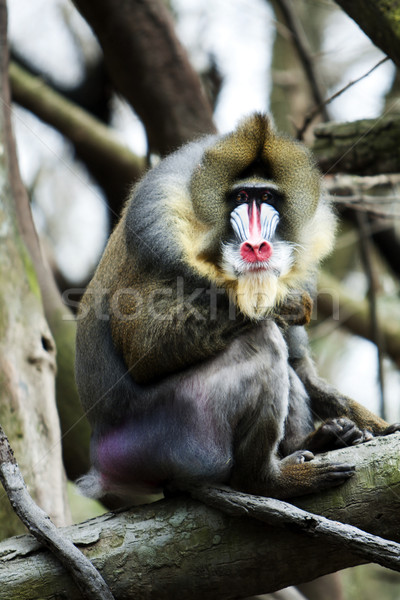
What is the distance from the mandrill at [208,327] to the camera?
3.29 meters

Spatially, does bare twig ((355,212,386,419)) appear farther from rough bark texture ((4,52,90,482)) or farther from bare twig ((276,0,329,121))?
rough bark texture ((4,52,90,482))

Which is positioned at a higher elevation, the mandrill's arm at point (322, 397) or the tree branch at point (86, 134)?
the tree branch at point (86, 134)

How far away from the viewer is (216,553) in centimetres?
302

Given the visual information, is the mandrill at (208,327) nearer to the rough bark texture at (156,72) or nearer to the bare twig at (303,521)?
the bare twig at (303,521)

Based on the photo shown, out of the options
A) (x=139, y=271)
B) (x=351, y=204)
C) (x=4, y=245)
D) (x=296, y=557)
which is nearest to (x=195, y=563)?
(x=296, y=557)

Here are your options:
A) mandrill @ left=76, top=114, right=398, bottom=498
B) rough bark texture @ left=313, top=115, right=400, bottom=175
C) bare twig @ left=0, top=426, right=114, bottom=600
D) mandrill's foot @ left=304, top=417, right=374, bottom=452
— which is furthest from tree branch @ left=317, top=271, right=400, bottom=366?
bare twig @ left=0, top=426, right=114, bottom=600

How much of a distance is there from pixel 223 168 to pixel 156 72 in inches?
130

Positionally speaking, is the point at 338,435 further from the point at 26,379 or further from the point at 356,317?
the point at 356,317

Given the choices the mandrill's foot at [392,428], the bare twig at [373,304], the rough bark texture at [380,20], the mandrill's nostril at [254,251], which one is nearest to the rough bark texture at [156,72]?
the bare twig at [373,304]

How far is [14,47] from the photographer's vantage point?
837 cm

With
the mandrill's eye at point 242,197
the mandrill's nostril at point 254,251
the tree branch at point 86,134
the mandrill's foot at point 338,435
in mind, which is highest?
the tree branch at point 86,134

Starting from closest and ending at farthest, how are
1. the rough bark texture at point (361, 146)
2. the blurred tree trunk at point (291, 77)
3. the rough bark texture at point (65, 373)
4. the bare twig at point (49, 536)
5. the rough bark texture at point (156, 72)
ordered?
1. the bare twig at point (49, 536)
2. the rough bark texture at point (361, 146)
3. the rough bark texture at point (65, 373)
4. the rough bark texture at point (156, 72)
5. the blurred tree trunk at point (291, 77)

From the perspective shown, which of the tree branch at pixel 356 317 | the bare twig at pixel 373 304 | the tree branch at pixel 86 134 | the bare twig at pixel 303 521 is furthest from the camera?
the tree branch at pixel 86 134

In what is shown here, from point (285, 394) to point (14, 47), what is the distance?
6609 millimetres
